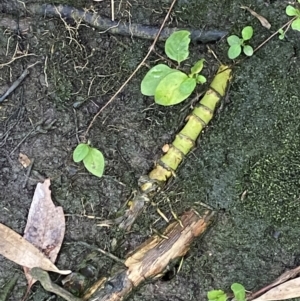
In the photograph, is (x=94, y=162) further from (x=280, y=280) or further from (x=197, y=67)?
(x=280, y=280)

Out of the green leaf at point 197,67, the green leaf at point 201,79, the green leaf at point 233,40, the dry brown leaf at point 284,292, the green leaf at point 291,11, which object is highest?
the green leaf at point 291,11

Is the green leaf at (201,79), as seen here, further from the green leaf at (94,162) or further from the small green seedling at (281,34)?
the green leaf at (94,162)

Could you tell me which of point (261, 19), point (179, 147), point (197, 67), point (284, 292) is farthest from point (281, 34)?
point (284, 292)

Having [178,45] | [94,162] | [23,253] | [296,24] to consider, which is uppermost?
[296,24]

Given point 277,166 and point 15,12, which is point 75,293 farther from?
point 15,12

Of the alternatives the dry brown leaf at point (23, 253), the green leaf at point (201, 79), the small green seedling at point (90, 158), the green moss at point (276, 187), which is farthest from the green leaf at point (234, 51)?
the dry brown leaf at point (23, 253)

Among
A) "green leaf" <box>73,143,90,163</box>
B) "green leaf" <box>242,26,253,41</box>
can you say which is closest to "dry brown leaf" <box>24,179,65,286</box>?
"green leaf" <box>73,143,90,163</box>

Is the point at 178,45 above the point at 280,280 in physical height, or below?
above
